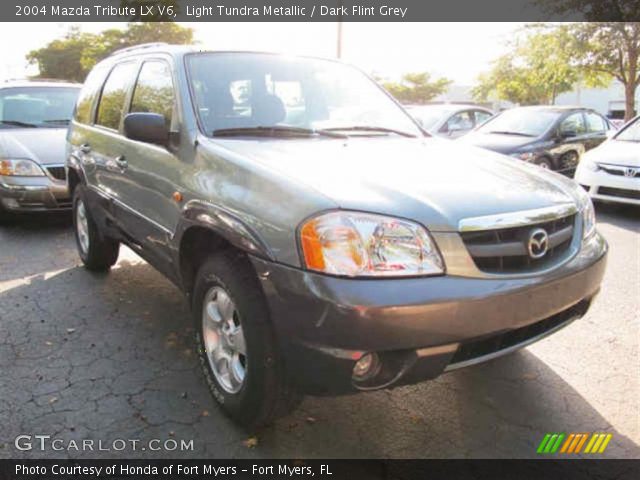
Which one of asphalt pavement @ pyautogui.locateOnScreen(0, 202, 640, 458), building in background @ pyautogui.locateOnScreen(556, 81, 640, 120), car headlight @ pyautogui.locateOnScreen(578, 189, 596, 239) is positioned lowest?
building in background @ pyautogui.locateOnScreen(556, 81, 640, 120)

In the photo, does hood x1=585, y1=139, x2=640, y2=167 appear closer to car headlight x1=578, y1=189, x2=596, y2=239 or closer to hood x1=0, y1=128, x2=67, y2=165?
car headlight x1=578, y1=189, x2=596, y2=239

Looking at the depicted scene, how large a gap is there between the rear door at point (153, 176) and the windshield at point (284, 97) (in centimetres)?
23

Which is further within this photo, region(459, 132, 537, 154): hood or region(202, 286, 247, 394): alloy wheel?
region(459, 132, 537, 154): hood

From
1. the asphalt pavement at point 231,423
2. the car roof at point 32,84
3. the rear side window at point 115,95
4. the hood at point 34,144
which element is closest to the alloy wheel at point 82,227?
the asphalt pavement at point 231,423

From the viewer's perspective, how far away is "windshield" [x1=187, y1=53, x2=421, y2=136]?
3.07m

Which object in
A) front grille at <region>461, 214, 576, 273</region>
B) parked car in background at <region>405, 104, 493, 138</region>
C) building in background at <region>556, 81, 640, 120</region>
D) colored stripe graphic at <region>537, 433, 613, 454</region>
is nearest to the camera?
front grille at <region>461, 214, 576, 273</region>

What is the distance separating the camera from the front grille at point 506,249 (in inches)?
85.3

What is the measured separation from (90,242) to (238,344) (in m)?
2.72

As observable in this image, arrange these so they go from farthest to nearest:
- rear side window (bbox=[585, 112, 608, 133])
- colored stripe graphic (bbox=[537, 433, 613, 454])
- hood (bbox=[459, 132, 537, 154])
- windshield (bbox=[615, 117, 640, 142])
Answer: rear side window (bbox=[585, 112, 608, 133]), hood (bbox=[459, 132, 537, 154]), windshield (bbox=[615, 117, 640, 142]), colored stripe graphic (bbox=[537, 433, 613, 454])

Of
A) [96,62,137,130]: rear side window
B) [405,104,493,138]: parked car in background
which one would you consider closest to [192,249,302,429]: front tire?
[96,62,137,130]: rear side window

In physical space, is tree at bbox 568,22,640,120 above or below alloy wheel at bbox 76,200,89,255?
above

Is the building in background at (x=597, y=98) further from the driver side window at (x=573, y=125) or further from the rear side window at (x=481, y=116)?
the driver side window at (x=573, y=125)
